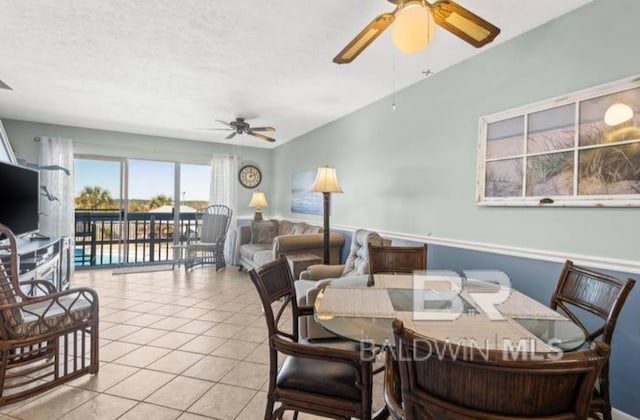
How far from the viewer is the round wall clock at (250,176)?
6637mm

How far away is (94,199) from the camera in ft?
18.3

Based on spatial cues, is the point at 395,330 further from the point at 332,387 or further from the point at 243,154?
the point at 243,154

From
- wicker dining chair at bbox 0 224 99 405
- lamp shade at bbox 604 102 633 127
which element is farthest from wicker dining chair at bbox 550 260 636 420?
wicker dining chair at bbox 0 224 99 405

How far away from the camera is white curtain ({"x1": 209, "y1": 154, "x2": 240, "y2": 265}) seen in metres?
6.25

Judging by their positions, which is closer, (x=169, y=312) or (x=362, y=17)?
(x=362, y=17)

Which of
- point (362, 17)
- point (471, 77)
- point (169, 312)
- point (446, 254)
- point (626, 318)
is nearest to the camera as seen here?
point (626, 318)

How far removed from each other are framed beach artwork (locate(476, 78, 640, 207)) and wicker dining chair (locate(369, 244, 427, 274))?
700 mm

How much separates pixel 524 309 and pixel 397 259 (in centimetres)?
98

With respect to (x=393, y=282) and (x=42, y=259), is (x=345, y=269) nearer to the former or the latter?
(x=393, y=282)

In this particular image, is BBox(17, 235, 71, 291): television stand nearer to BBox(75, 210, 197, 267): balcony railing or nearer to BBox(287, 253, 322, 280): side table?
BBox(75, 210, 197, 267): balcony railing

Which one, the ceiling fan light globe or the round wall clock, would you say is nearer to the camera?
the ceiling fan light globe

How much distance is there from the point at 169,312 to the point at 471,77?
3.71 meters

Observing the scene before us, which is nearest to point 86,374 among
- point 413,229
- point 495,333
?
point 495,333

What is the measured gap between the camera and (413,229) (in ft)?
10.4
